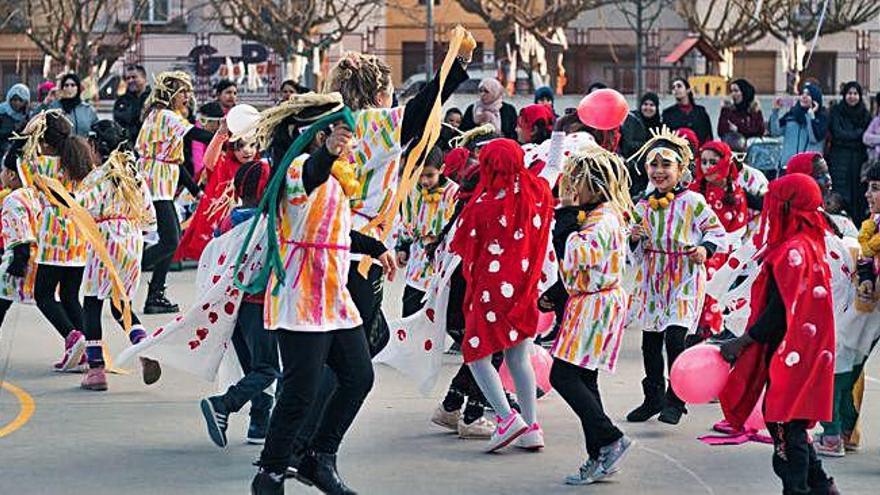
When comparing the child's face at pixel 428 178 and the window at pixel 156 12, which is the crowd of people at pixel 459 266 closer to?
the child's face at pixel 428 178

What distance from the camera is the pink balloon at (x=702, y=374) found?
25.1 ft

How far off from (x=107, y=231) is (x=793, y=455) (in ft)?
16.2

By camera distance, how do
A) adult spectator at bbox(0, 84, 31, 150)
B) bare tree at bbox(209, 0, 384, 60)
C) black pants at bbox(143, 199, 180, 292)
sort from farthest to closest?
bare tree at bbox(209, 0, 384, 60) < adult spectator at bbox(0, 84, 31, 150) < black pants at bbox(143, 199, 180, 292)

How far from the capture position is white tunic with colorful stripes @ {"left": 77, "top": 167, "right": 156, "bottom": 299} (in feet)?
35.2

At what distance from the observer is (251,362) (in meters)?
9.07

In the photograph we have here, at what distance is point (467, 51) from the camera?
820 cm

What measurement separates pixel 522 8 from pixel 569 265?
3207cm

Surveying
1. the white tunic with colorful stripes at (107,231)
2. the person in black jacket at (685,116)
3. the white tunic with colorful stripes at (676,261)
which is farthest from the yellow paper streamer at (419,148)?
the person in black jacket at (685,116)

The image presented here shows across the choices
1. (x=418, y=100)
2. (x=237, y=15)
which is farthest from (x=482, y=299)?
(x=237, y=15)

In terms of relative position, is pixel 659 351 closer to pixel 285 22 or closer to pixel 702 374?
pixel 702 374

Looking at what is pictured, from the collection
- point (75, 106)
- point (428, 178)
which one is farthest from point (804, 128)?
point (428, 178)

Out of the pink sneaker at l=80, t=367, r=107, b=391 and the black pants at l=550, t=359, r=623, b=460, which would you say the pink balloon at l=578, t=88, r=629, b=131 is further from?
the pink sneaker at l=80, t=367, r=107, b=391

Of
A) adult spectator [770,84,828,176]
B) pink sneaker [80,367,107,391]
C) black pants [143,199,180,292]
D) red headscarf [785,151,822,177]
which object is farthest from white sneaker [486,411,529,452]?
adult spectator [770,84,828,176]

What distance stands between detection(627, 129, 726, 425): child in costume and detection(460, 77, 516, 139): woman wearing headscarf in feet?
21.7
